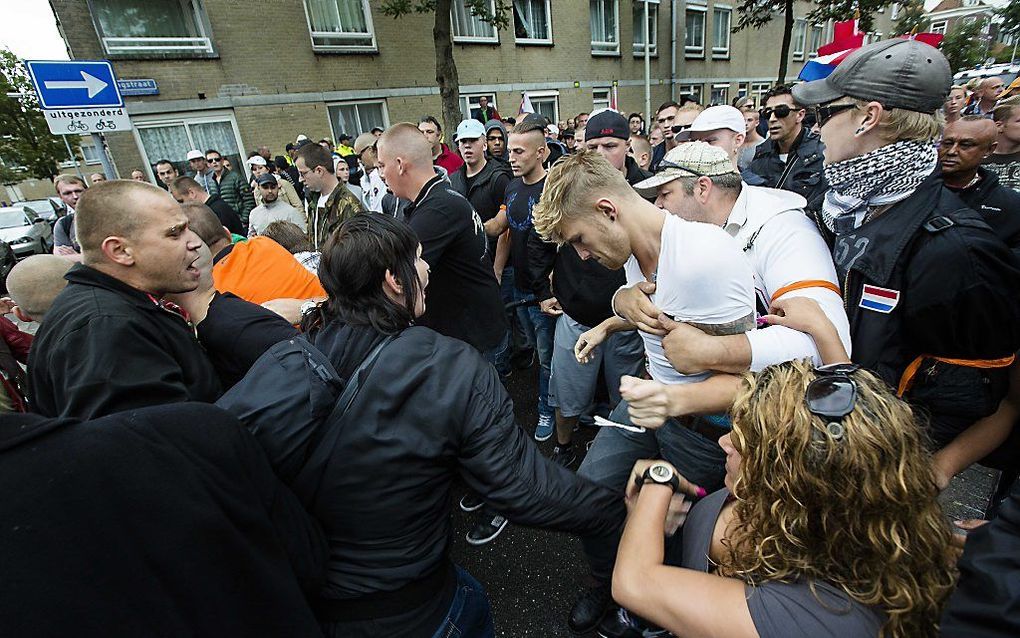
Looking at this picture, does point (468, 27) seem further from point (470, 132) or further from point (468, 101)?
point (470, 132)

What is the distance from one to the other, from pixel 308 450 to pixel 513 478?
58cm

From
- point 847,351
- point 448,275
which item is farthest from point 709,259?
point 448,275

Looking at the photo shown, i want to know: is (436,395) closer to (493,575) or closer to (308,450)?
(308,450)

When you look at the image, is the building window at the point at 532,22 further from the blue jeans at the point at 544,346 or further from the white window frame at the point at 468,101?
the blue jeans at the point at 544,346

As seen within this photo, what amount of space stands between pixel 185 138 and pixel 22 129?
2130 centimetres

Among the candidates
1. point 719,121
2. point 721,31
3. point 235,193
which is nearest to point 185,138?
point 235,193

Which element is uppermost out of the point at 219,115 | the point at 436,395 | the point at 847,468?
the point at 219,115

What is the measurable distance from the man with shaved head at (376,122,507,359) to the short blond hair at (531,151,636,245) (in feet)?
3.77

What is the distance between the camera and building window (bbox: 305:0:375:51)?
42.1ft

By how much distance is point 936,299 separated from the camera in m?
1.54

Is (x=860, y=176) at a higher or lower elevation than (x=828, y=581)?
higher

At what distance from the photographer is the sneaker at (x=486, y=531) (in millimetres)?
2848

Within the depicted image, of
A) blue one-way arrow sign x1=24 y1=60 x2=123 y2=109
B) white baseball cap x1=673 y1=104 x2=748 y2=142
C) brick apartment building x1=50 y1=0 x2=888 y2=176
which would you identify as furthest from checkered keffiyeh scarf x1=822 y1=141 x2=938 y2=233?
brick apartment building x1=50 y1=0 x2=888 y2=176

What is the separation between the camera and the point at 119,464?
0.80 m
